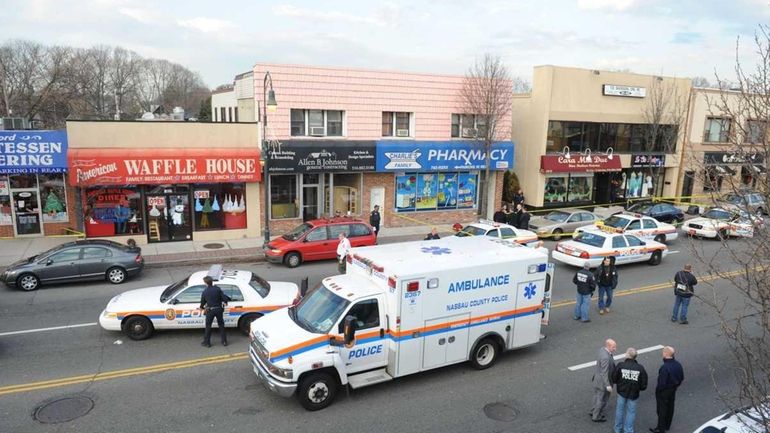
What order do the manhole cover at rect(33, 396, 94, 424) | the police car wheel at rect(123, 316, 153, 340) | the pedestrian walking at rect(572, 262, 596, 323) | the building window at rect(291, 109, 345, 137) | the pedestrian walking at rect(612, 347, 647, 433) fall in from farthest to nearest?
the building window at rect(291, 109, 345, 137) → the pedestrian walking at rect(572, 262, 596, 323) → the police car wheel at rect(123, 316, 153, 340) → the manhole cover at rect(33, 396, 94, 424) → the pedestrian walking at rect(612, 347, 647, 433)

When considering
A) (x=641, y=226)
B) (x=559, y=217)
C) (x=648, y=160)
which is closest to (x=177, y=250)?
(x=559, y=217)

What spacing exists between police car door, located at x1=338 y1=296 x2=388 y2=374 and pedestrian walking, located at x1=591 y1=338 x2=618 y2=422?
3599mm

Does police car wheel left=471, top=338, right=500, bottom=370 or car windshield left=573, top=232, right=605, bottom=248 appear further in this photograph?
car windshield left=573, top=232, right=605, bottom=248

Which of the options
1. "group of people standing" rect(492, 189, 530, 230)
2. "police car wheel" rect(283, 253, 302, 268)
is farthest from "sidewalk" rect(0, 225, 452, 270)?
"group of people standing" rect(492, 189, 530, 230)

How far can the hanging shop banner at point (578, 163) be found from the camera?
97.9 feet

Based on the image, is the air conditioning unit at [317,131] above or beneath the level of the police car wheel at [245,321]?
above

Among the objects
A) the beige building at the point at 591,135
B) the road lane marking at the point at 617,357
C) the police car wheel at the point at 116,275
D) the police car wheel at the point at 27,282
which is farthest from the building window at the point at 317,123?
the road lane marking at the point at 617,357

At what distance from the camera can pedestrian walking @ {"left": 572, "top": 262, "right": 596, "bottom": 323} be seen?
44.2 feet

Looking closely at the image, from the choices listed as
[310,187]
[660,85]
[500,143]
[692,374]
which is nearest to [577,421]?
[692,374]

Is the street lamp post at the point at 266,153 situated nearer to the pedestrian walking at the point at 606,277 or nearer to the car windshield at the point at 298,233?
the car windshield at the point at 298,233

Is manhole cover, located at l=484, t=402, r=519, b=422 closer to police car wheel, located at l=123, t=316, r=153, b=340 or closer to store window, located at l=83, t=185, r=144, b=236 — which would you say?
police car wheel, located at l=123, t=316, r=153, b=340

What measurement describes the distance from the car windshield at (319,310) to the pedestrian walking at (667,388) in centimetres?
527

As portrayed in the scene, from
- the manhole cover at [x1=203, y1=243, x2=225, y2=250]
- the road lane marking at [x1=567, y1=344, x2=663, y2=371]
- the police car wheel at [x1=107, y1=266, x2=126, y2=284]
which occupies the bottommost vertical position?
the manhole cover at [x1=203, y1=243, x2=225, y2=250]

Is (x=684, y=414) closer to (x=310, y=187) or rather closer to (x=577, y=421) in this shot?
(x=577, y=421)
